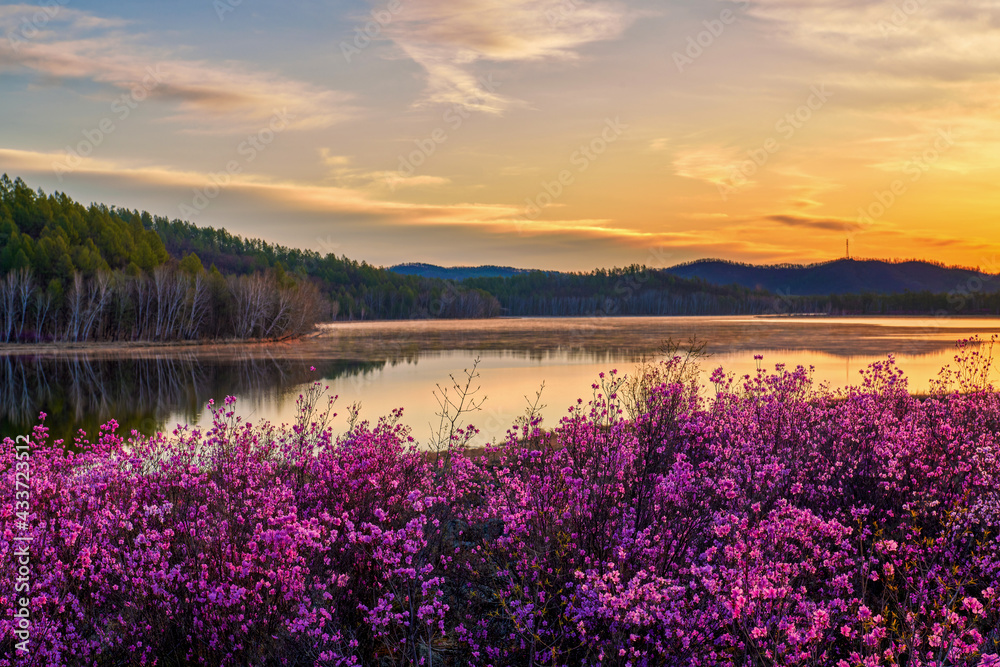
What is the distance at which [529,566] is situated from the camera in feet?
18.5

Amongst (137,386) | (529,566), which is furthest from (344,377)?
(529,566)

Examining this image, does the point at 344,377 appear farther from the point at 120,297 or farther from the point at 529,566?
the point at 120,297

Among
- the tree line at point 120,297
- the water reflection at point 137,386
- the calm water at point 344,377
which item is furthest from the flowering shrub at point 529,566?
the tree line at point 120,297

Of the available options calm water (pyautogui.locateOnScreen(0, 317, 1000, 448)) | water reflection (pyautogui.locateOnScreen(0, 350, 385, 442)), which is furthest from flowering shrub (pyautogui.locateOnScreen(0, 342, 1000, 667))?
water reflection (pyautogui.locateOnScreen(0, 350, 385, 442))

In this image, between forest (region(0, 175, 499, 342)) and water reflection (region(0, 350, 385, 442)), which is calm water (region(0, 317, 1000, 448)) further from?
forest (region(0, 175, 499, 342))

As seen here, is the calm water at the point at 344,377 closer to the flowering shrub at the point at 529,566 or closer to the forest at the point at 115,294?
the flowering shrub at the point at 529,566

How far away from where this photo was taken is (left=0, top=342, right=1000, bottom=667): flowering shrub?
14.6 feet

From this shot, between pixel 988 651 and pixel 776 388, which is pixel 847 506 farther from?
pixel 776 388

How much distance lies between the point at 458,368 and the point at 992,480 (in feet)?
106

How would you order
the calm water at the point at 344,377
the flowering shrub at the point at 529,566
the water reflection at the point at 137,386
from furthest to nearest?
the calm water at the point at 344,377 < the water reflection at the point at 137,386 < the flowering shrub at the point at 529,566

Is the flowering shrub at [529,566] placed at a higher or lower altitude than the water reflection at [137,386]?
higher

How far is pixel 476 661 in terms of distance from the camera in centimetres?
553

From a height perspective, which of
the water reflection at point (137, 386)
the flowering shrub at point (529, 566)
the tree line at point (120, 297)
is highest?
the tree line at point (120, 297)

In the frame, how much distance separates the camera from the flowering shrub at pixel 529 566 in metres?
4.46
